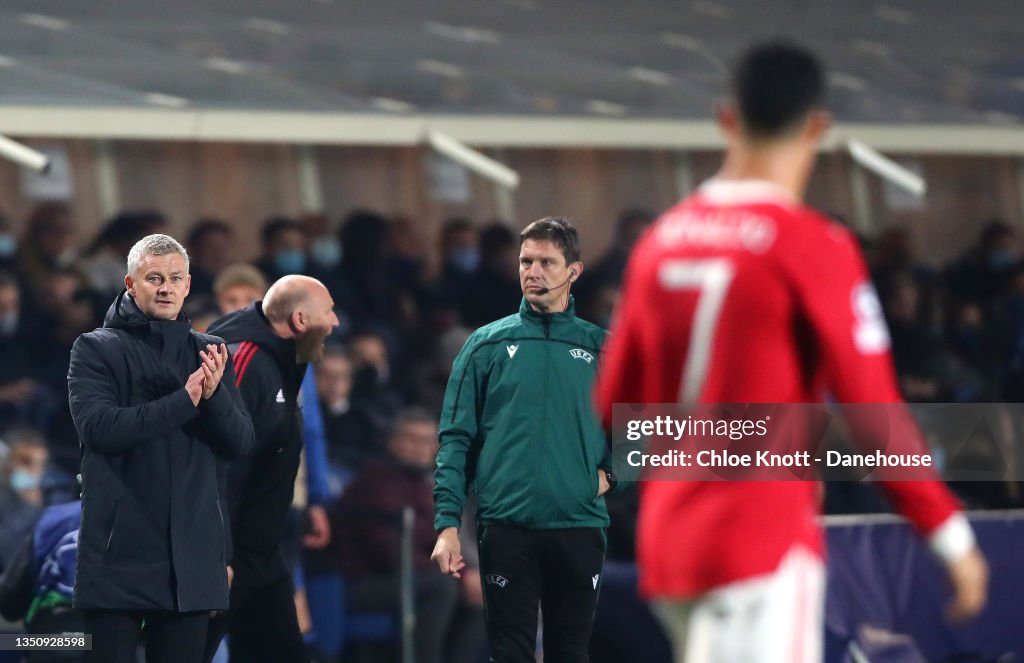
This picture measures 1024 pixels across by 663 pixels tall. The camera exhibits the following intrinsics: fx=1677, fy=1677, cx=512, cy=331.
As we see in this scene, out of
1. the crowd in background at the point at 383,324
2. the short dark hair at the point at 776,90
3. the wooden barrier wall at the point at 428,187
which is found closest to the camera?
the short dark hair at the point at 776,90

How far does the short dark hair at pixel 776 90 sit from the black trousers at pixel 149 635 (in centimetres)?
303

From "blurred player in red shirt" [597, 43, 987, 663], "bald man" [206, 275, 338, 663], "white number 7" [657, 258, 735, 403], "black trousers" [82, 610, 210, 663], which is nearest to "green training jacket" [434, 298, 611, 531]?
"bald man" [206, 275, 338, 663]

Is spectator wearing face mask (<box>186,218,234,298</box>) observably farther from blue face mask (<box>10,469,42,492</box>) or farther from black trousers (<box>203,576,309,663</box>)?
black trousers (<box>203,576,309,663</box>)

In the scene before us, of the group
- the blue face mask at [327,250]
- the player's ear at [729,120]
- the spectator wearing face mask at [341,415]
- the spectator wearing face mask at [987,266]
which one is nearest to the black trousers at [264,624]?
the spectator wearing face mask at [341,415]

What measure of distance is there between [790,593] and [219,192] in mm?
10792

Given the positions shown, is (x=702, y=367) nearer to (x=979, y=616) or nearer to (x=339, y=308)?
(x=979, y=616)

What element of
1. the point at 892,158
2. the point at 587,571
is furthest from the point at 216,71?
the point at 587,571

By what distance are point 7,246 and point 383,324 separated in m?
2.68

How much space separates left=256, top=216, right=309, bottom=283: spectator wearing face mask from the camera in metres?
11.7

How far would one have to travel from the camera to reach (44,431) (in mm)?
9664

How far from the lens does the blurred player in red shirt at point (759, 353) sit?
124 inches

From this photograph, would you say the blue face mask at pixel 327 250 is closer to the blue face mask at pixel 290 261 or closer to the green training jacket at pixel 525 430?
the blue face mask at pixel 290 261

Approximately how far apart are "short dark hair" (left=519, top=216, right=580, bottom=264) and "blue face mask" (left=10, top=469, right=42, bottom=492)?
3.33 metres

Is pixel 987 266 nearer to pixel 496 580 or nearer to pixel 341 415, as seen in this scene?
pixel 341 415
